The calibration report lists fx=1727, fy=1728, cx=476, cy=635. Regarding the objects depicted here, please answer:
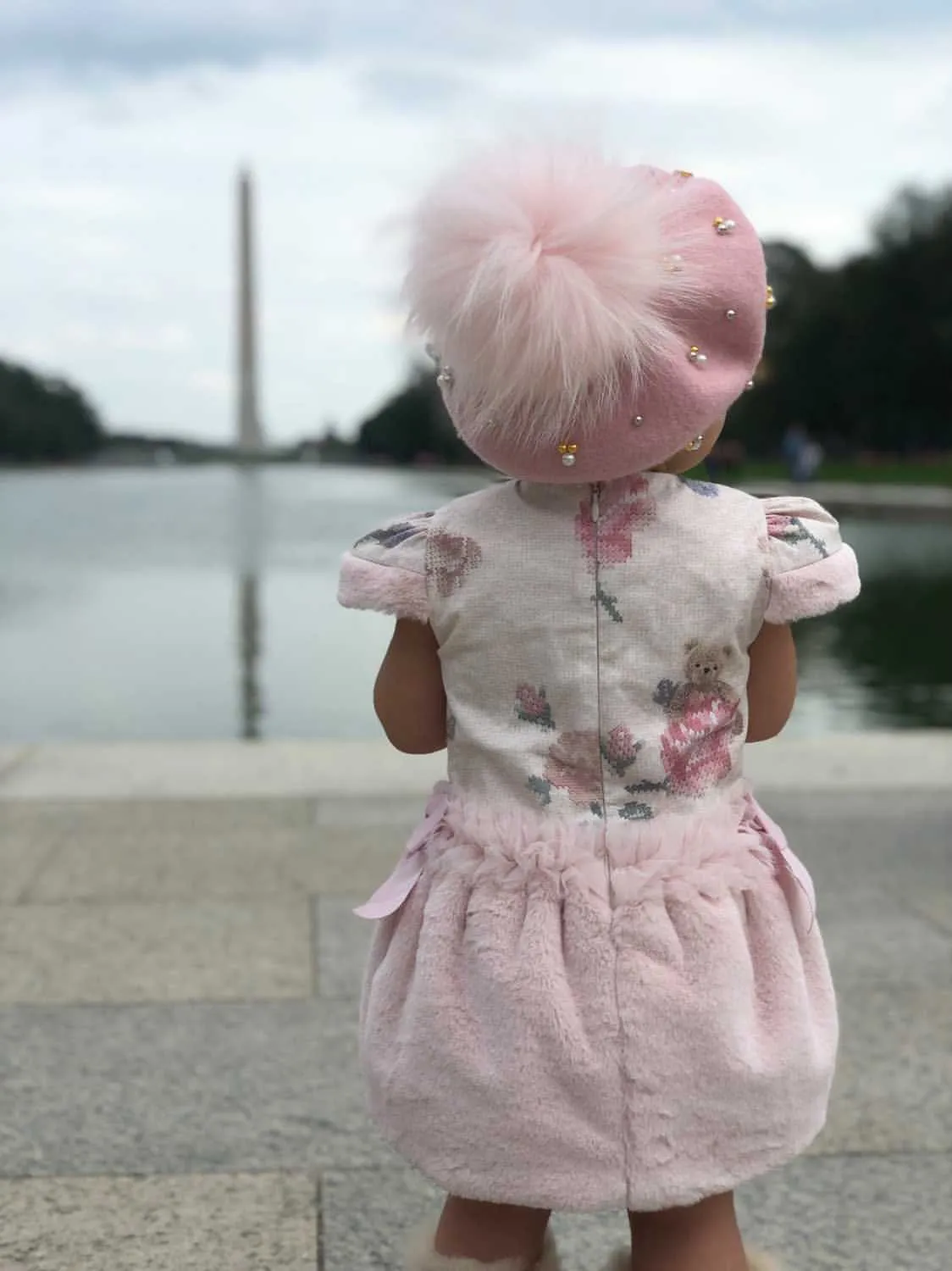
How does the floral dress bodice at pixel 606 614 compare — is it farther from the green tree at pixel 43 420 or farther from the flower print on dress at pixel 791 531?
the green tree at pixel 43 420

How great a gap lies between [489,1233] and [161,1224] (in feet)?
2.74

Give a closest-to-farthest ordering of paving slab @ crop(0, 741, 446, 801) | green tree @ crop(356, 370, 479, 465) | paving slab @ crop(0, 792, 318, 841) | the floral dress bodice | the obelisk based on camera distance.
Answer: the floral dress bodice < paving slab @ crop(0, 792, 318, 841) < paving slab @ crop(0, 741, 446, 801) < the obelisk < green tree @ crop(356, 370, 479, 465)

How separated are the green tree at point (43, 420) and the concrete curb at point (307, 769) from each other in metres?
106

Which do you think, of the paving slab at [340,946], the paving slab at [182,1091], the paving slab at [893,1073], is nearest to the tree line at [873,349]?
the paving slab at [340,946]

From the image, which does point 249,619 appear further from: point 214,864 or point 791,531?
point 791,531

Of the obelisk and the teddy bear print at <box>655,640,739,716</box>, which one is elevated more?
the teddy bear print at <box>655,640,739,716</box>

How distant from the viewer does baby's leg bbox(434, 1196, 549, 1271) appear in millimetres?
2092

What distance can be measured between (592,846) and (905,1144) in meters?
1.39

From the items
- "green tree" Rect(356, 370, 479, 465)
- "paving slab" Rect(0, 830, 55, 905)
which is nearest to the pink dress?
"paving slab" Rect(0, 830, 55, 905)

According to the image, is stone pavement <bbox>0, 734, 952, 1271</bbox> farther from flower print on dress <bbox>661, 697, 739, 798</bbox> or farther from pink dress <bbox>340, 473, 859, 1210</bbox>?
flower print on dress <bbox>661, 697, 739, 798</bbox>

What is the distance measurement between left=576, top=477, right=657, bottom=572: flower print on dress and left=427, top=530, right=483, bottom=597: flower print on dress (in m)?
0.13

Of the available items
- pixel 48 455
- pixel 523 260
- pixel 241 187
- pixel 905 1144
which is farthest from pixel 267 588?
pixel 48 455

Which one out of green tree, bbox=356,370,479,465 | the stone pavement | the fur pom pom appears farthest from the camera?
green tree, bbox=356,370,479,465

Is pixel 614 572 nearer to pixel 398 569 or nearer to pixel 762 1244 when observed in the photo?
pixel 398 569
